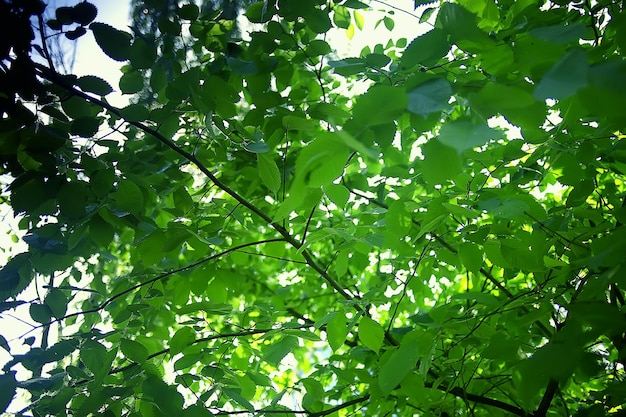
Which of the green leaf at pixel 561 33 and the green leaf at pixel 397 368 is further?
the green leaf at pixel 397 368

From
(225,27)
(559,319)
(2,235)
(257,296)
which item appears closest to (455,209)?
(225,27)

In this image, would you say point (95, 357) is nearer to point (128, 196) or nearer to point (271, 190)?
point (128, 196)

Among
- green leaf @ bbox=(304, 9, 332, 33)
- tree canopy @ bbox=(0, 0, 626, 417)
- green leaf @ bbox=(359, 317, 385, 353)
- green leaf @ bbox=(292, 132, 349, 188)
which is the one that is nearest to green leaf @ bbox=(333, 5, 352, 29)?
tree canopy @ bbox=(0, 0, 626, 417)

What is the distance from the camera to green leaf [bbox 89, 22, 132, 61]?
31.9 inches

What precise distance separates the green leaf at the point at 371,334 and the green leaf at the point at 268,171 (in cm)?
33

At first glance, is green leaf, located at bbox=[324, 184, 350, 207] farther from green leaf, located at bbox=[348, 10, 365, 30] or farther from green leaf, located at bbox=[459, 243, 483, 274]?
green leaf, located at bbox=[348, 10, 365, 30]

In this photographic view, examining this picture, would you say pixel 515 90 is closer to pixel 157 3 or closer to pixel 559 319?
pixel 157 3

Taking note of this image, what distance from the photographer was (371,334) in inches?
37.4

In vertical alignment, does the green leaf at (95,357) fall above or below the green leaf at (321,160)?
above

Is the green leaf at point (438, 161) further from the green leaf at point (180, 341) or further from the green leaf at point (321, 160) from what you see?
the green leaf at point (180, 341)

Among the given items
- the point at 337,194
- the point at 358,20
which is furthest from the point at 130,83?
the point at 358,20

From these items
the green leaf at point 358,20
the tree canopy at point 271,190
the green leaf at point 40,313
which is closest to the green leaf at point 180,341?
the tree canopy at point 271,190

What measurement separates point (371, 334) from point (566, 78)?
672 millimetres

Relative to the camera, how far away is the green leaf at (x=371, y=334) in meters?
0.95
